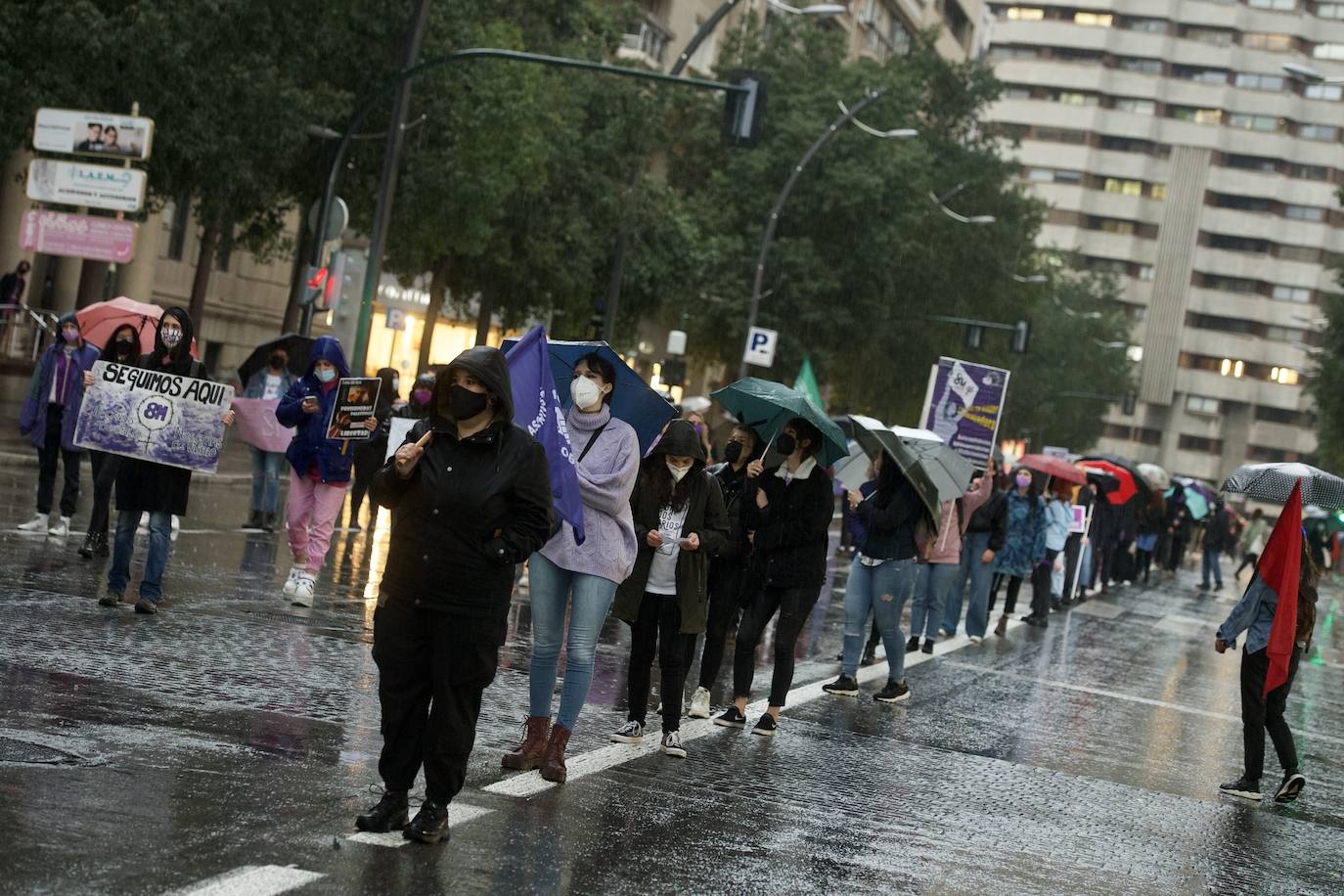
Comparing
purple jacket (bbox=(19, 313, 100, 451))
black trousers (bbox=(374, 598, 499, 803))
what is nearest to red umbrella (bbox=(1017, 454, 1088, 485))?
purple jacket (bbox=(19, 313, 100, 451))

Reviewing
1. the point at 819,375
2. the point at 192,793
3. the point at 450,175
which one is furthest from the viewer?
the point at 819,375

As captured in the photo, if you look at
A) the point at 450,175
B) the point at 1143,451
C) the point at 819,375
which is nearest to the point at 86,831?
the point at 450,175

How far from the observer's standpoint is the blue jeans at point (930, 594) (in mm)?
16375

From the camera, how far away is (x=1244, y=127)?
441ft

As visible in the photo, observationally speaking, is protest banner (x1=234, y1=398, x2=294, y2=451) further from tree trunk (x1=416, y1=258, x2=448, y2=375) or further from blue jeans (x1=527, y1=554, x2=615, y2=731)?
tree trunk (x1=416, y1=258, x2=448, y2=375)

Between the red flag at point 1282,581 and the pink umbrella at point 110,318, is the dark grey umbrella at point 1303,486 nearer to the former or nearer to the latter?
the red flag at point 1282,581

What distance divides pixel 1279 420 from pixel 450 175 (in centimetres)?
10807

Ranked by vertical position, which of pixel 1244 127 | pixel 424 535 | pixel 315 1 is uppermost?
pixel 1244 127

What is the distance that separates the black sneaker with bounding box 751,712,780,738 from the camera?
428 inches

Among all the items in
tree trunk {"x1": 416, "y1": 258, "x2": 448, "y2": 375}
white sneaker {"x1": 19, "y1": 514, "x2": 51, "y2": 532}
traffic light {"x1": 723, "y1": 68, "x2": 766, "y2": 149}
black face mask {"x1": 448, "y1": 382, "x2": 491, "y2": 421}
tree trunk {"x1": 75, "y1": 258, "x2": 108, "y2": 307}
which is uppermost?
traffic light {"x1": 723, "y1": 68, "x2": 766, "y2": 149}

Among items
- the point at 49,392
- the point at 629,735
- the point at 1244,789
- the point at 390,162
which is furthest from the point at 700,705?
the point at 390,162

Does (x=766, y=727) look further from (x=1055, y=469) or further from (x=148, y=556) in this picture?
(x=1055, y=469)

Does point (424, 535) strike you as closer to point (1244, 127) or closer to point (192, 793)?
point (192, 793)

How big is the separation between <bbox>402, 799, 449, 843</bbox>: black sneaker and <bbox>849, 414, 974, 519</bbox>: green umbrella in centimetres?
647
